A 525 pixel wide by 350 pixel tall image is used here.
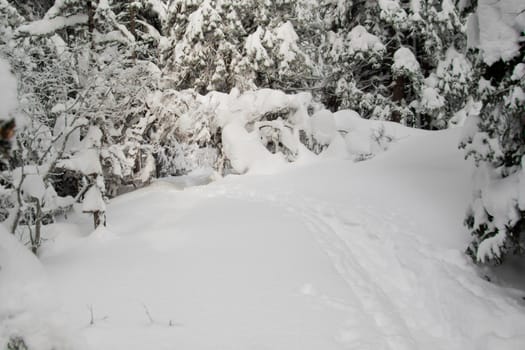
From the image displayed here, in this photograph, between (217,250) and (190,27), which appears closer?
(217,250)

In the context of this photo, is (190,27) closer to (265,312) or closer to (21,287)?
(265,312)

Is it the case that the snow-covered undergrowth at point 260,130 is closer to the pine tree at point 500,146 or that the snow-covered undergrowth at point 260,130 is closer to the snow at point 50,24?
the snow at point 50,24

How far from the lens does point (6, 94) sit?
148 centimetres

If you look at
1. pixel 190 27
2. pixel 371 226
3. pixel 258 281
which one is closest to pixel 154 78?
pixel 190 27

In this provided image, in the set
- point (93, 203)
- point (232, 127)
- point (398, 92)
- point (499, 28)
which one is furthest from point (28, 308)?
point (398, 92)

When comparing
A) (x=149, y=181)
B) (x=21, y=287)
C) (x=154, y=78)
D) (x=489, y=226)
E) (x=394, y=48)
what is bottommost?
(x=149, y=181)

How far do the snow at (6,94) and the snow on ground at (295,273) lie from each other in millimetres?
1864

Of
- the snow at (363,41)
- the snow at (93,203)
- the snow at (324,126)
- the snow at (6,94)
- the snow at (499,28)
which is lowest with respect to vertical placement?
the snow at (93,203)

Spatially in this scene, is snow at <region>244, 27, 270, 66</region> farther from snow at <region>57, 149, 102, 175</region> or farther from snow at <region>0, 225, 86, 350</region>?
snow at <region>0, 225, 86, 350</region>

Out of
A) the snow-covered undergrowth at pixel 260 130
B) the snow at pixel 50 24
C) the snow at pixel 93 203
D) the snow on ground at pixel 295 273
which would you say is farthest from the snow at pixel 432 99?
the snow at pixel 93 203

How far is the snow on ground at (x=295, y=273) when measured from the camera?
313cm

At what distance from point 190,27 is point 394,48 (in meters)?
6.53

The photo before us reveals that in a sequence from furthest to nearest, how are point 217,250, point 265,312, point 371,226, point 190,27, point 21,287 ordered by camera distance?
point 190,27 < point 371,226 < point 217,250 < point 265,312 < point 21,287

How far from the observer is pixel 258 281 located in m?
4.01
